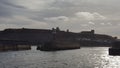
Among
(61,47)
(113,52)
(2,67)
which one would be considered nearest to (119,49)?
(113,52)

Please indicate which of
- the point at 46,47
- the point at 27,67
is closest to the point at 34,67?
the point at 27,67

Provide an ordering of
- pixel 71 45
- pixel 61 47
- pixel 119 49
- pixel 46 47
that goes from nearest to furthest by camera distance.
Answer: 1. pixel 119 49
2. pixel 46 47
3. pixel 61 47
4. pixel 71 45

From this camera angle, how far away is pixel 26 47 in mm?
177250

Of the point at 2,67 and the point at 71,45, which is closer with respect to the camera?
the point at 2,67

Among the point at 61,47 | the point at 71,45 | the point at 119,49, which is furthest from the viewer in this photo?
the point at 71,45

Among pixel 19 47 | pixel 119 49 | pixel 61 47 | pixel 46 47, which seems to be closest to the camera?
pixel 119 49

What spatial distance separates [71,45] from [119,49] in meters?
88.0

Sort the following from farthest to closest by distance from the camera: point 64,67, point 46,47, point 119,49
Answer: point 46,47
point 119,49
point 64,67

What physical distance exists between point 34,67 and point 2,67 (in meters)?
6.85

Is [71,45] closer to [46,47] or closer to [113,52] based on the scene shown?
[46,47]

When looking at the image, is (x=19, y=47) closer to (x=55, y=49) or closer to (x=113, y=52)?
(x=55, y=49)

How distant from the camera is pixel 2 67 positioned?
57.4 metres

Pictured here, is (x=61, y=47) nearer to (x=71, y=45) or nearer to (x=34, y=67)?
(x=71, y=45)

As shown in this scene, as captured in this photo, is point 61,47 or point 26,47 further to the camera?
point 26,47
